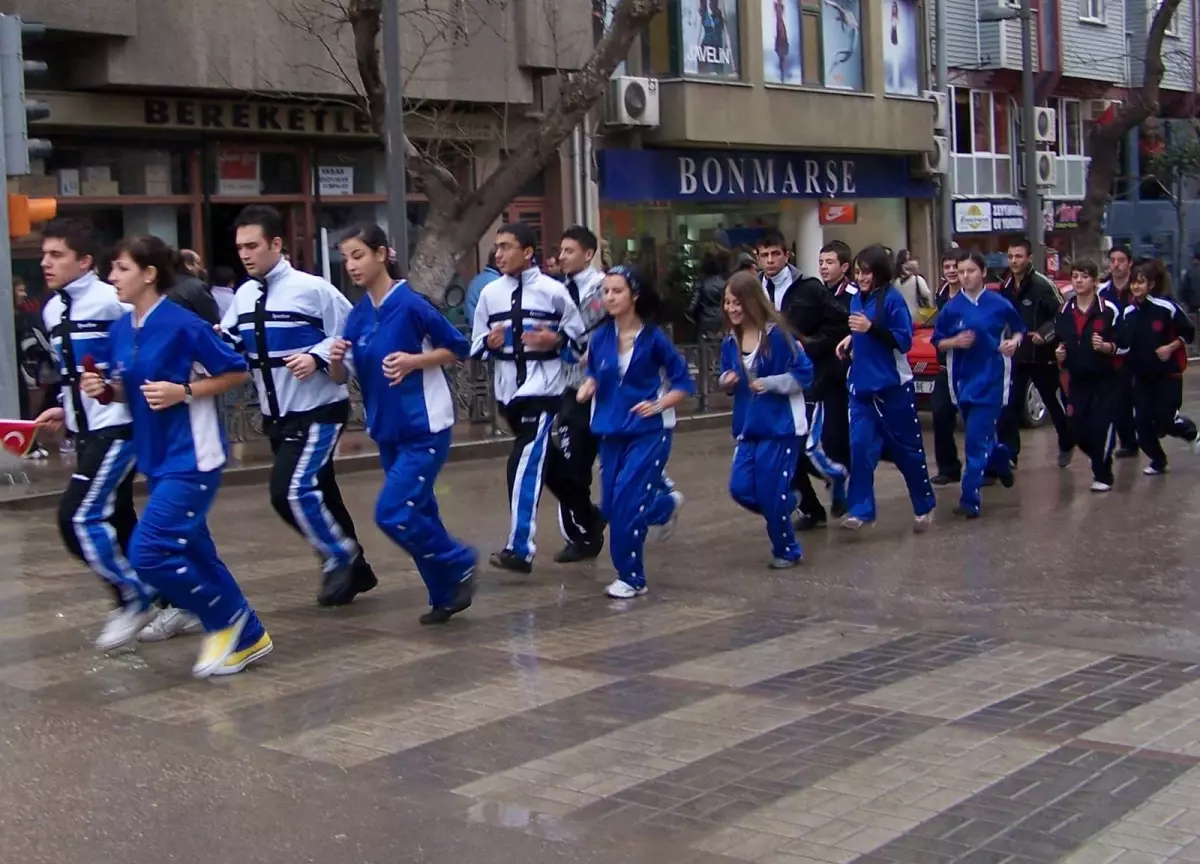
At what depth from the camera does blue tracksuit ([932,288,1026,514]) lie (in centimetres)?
1138

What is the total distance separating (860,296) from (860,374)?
490 mm

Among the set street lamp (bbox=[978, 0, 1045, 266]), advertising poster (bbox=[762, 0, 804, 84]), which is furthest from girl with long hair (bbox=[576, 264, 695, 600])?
street lamp (bbox=[978, 0, 1045, 266])

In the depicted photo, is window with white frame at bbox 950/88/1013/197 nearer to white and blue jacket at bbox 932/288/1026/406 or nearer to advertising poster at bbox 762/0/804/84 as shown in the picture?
advertising poster at bbox 762/0/804/84

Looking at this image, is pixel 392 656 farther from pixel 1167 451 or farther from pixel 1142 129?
pixel 1142 129

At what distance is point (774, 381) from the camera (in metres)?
9.31

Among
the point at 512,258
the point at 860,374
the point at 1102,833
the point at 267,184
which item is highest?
the point at 267,184

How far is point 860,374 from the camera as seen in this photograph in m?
10.8

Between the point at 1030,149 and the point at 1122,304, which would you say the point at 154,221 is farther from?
the point at 1030,149

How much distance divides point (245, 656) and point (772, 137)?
21668 mm

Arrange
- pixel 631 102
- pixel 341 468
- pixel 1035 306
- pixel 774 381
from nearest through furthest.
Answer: pixel 774 381, pixel 1035 306, pixel 341 468, pixel 631 102

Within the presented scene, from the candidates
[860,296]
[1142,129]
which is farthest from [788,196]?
[860,296]

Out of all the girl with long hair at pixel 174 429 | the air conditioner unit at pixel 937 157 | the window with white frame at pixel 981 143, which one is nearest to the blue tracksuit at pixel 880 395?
the girl with long hair at pixel 174 429

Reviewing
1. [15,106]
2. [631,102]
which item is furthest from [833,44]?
[15,106]

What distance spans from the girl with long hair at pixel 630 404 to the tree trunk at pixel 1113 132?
2151 cm
